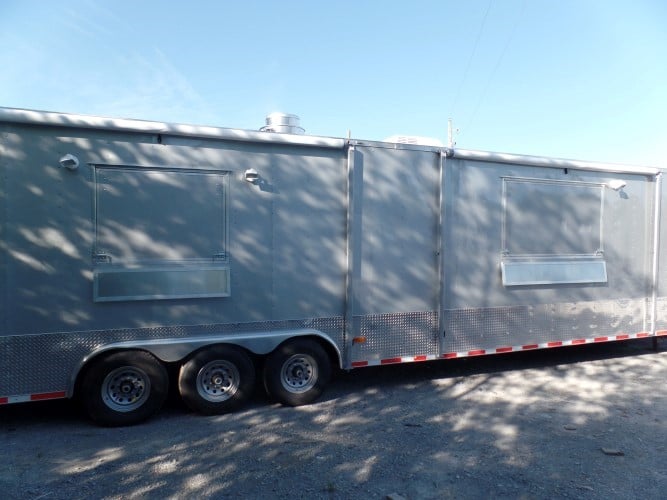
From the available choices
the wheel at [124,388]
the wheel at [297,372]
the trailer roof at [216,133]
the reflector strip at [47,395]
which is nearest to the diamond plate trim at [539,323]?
the wheel at [297,372]

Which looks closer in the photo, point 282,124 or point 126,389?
point 126,389

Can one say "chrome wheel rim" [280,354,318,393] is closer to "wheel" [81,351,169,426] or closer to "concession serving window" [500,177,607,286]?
"wheel" [81,351,169,426]

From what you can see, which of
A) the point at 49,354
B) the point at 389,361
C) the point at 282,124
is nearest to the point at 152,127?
the point at 282,124

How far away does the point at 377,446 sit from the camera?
430 centimetres

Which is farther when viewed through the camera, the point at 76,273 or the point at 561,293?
the point at 561,293

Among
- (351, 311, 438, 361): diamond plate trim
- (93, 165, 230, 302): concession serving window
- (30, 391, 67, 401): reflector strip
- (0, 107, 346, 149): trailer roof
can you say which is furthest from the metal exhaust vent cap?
(30, 391, 67, 401): reflector strip

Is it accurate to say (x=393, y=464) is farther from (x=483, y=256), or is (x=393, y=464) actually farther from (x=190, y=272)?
(x=483, y=256)

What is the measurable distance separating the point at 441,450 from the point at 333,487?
1.15m

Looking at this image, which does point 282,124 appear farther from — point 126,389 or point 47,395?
point 47,395

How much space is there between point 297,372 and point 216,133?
2777 mm

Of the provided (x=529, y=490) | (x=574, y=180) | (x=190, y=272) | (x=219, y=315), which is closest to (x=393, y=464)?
(x=529, y=490)

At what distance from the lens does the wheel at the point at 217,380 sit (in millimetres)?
4926

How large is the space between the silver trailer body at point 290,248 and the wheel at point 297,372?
0.17 meters

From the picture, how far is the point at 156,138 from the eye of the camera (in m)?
4.87
